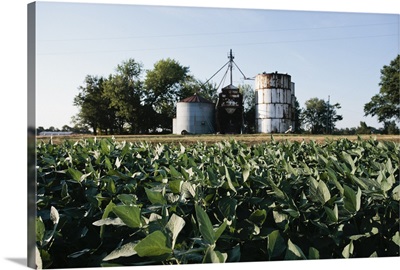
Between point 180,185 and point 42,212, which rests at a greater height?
point 180,185

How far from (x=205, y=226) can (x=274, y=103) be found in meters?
2.62

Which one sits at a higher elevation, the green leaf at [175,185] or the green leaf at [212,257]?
the green leaf at [175,185]

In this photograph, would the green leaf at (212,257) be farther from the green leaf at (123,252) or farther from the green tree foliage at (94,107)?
the green tree foliage at (94,107)

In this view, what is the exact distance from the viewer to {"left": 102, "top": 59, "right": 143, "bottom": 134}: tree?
102 inches

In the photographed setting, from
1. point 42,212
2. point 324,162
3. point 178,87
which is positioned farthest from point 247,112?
point 42,212

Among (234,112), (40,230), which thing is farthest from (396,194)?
(234,112)

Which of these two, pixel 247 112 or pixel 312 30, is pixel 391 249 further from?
pixel 247 112

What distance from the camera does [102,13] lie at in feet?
7.68

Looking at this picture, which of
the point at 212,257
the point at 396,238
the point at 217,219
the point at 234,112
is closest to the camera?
the point at 212,257

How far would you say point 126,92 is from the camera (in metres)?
2.71

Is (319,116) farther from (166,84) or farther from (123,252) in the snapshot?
(123,252)

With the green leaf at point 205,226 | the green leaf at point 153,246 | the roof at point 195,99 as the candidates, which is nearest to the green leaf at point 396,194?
the green leaf at point 205,226

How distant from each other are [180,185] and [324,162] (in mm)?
782

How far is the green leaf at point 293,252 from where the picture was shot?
1.03 meters
